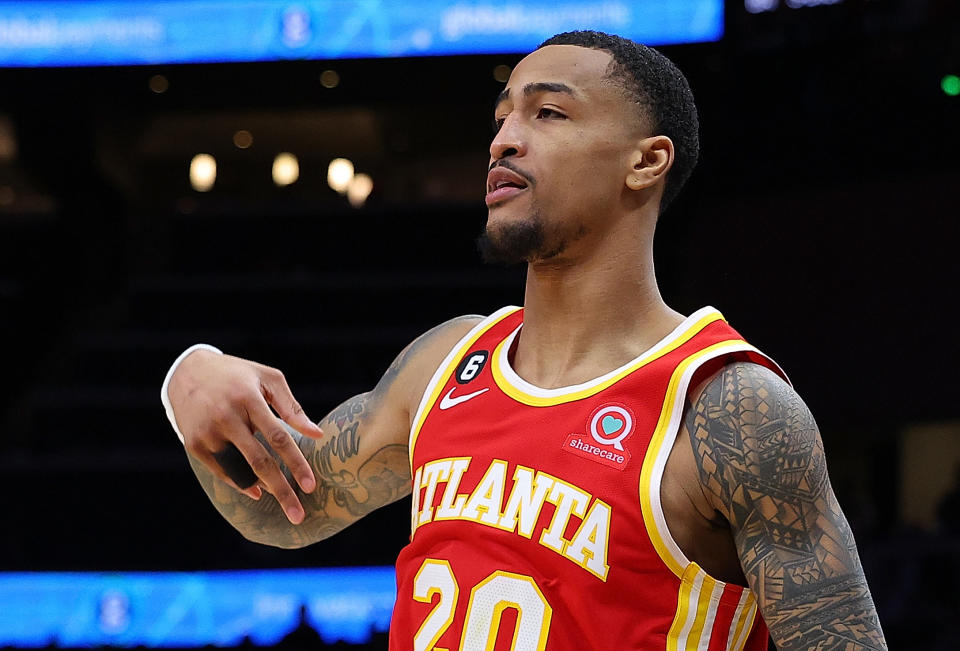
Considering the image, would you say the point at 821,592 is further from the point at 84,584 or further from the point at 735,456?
the point at 84,584

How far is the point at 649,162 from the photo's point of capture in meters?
2.05

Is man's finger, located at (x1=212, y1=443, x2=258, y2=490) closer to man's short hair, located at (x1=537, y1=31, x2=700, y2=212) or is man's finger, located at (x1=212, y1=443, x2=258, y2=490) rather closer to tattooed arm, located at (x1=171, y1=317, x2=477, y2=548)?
tattooed arm, located at (x1=171, y1=317, x2=477, y2=548)

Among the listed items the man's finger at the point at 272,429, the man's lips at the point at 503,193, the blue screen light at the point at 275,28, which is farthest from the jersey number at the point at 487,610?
the blue screen light at the point at 275,28

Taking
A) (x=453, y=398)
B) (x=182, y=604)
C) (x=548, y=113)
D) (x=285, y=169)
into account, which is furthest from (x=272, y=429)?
(x=285, y=169)

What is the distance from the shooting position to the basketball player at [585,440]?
67.5 inches

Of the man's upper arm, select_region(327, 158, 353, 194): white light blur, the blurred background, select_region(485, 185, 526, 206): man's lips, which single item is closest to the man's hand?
select_region(485, 185, 526, 206): man's lips

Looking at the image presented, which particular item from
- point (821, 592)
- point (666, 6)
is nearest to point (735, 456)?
point (821, 592)

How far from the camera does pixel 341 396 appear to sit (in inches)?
309

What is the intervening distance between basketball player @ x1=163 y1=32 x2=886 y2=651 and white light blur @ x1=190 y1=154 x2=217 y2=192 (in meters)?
9.04

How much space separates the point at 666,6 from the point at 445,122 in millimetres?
4167

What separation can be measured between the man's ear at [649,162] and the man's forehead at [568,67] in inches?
5.6

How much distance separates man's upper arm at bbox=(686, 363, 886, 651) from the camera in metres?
1.67

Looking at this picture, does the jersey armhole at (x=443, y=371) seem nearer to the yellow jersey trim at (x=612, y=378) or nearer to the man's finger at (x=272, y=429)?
the yellow jersey trim at (x=612, y=378)

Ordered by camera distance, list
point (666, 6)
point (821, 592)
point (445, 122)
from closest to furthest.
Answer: point (821, 592), point (666, 6), point (445, 122)
